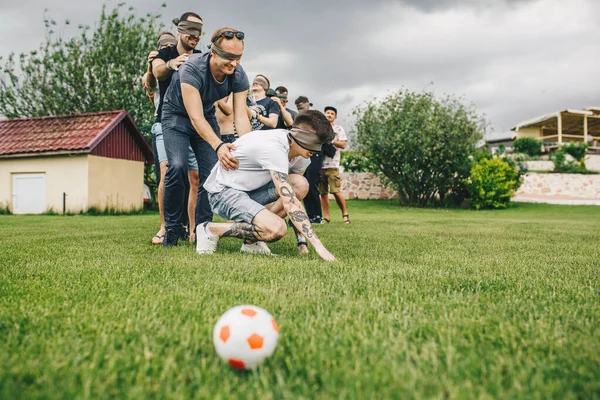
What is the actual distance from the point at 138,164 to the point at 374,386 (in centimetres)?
1992

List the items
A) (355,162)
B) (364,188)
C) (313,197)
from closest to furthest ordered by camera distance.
Answer: (313,197)
(355,162)
(364,188)

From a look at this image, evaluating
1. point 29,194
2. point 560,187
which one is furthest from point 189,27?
Result: point 560,187

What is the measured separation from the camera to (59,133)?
1808cm

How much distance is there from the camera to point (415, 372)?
151 cm

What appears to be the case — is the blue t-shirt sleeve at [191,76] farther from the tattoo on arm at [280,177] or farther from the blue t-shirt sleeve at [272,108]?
the blue t-shirt sleeve at [272,108]

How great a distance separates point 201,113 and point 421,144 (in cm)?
1545

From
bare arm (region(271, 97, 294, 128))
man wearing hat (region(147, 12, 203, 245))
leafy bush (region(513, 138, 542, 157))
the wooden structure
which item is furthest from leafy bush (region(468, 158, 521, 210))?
the wooden structure

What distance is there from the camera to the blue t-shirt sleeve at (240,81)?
184 inches

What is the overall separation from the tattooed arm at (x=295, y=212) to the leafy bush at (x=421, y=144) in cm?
1543

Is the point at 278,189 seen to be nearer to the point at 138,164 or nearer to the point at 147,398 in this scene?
the point at 147,398

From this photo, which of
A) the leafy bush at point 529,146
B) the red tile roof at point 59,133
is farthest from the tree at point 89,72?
the leafy bush at point 529,146

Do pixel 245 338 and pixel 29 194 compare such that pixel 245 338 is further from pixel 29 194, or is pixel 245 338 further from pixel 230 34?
pixel 29 194

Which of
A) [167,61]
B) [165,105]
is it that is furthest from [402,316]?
[167,61]

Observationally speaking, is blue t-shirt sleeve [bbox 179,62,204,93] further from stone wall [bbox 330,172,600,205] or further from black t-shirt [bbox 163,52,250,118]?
stone wall [bbox 330,172,600,205]
